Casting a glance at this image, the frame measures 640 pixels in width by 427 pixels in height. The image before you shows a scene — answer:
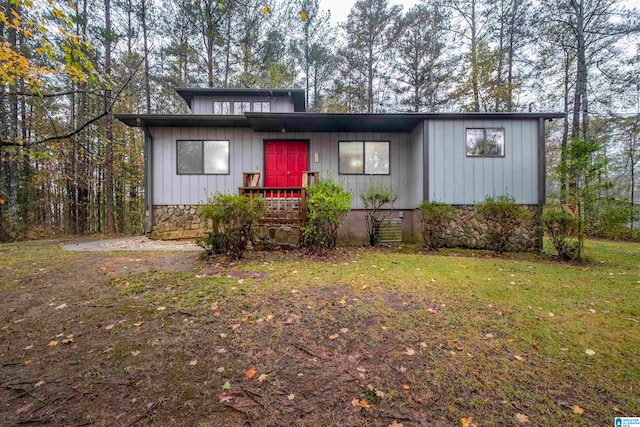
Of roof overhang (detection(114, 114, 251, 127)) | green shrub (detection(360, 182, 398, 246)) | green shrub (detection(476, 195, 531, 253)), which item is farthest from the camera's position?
roof overhang (detection(114, 114, 251, 127))

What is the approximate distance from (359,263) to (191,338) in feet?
10.2

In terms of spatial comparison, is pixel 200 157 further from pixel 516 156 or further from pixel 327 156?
pixel 516 156

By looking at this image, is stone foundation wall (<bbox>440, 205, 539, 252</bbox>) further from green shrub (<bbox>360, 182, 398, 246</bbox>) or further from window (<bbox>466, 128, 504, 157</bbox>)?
green shrub (<bbox>360, 182, 398, 246</bbox>)

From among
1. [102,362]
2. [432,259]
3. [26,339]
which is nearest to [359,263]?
[432,259]

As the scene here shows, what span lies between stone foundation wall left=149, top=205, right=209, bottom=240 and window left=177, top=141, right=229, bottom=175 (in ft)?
3.92

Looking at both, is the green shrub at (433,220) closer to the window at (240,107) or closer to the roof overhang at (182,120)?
the roof overhang at (182,120)

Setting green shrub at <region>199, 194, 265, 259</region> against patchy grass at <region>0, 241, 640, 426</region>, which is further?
green shrub at <region>199, 194, 265, 259</region>

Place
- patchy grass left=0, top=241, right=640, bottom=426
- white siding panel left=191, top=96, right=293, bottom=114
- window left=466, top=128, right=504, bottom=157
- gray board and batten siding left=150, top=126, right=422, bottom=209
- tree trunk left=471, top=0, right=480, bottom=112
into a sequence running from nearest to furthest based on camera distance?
patchy grass left=0, top=241, right=640, bottom=426 → window left=466, top=128, right=504, bottom=157 → gray board and batten siding left=150, top=126, right=422, bottom=209 → white siding panel left=191, top=96, right=293, bottom=114 → tree trunk left=471, top=0, right=480, bottom=112

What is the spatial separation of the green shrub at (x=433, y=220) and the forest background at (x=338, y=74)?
4.82 metres

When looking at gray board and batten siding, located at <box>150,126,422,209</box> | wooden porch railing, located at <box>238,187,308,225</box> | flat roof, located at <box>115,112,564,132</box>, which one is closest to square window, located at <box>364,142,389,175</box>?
gray board and batten siding, located at <box>150,126,422,209</box>

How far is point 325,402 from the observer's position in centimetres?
162

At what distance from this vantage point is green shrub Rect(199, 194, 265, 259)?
4609 mm

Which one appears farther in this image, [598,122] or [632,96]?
[598,122]

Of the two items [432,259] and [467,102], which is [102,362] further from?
[467,102]
